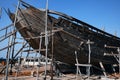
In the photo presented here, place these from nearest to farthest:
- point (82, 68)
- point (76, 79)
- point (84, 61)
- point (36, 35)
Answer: point (76, 79) < point (36, 35) < point (84, 61) < point (82, 68)

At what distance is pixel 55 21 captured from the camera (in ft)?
50.3

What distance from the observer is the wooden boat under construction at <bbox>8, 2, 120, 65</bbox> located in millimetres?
15055

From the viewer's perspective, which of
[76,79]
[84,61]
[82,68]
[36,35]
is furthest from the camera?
[82,68]

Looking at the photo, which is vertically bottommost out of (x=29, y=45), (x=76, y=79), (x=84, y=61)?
(x=76, y=79)

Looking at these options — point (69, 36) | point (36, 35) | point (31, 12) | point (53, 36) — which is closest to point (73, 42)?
point (69, 36)

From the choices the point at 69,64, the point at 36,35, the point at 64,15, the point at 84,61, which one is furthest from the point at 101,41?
the point at 36,35

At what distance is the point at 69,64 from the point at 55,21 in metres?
4.94

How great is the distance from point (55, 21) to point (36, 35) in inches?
73.7

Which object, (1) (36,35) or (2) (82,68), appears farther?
(2) (82,68)

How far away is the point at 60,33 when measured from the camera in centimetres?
1530

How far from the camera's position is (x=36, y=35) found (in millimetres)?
15211

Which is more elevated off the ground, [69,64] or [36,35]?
[36,35]

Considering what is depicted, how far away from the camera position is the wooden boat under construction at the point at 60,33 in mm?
15055

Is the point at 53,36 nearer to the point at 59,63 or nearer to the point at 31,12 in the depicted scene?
the point at 31,12
